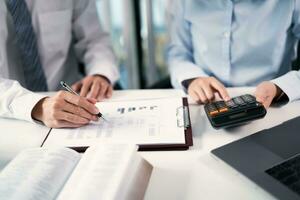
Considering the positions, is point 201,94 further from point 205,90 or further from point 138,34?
point 138,34

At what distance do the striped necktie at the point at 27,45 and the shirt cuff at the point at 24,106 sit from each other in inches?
10.9

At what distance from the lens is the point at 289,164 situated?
0.64 meters

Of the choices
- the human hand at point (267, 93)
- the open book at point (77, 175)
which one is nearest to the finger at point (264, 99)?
the human hand at point (267, 93)

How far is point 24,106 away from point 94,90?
0.22 meters

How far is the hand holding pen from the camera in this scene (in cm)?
84

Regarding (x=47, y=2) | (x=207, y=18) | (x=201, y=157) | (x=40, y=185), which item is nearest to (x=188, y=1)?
(x=207, y=18)

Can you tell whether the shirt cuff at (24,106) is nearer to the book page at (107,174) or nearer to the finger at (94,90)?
the finger at (94,90)

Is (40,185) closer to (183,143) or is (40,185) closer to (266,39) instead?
(183,143)

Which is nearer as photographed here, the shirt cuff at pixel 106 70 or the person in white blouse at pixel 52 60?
the person in white blouse at pixel 52 60

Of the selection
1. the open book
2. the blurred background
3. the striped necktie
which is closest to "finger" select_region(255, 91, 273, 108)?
the open book

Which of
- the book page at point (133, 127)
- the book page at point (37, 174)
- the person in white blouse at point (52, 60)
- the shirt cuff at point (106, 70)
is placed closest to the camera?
the book page at point (37, 174)

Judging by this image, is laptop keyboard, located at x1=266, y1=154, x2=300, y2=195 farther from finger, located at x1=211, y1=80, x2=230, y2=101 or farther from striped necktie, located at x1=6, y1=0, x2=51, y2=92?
striped necktie, located at x1=6, y1=0, x2=51, y2=92

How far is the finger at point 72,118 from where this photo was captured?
833mm

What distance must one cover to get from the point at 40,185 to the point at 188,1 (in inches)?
30.5
